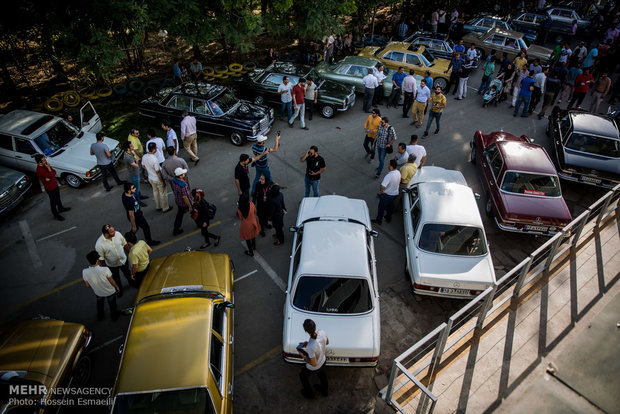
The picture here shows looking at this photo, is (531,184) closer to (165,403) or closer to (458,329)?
(458,329)

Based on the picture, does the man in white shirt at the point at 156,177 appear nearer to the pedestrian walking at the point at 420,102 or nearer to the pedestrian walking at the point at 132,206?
the pedestrian walking at the point at 132,206

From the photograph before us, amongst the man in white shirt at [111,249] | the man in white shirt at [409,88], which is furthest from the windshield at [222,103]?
the man in white shirt at [111,249]

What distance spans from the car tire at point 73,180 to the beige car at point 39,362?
5394 millimetres

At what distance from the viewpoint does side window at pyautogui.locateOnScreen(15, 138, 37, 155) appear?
411 inches

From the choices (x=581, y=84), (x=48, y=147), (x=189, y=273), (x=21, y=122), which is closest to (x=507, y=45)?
(x=581, y=84)

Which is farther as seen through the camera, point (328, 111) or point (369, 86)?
point (328, 111)

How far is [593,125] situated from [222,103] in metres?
11.3

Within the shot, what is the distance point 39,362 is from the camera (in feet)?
18.0

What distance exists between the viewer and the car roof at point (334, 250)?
625 cm

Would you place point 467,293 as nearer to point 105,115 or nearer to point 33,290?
point 33,290

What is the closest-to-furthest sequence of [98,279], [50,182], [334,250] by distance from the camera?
[98,279] → [334,250] → [50,182]

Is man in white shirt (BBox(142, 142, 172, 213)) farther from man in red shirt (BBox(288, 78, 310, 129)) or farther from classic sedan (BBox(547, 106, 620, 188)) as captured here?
classic sedan (BBox(547, 106, 620, 188))

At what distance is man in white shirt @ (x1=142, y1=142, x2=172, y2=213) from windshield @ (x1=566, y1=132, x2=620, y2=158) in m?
11.3

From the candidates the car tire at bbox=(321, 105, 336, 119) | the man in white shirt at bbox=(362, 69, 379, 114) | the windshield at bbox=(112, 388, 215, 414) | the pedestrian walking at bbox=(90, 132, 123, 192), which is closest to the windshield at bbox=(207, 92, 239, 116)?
the car tire at bbox=(321, 105, 336, 119)
